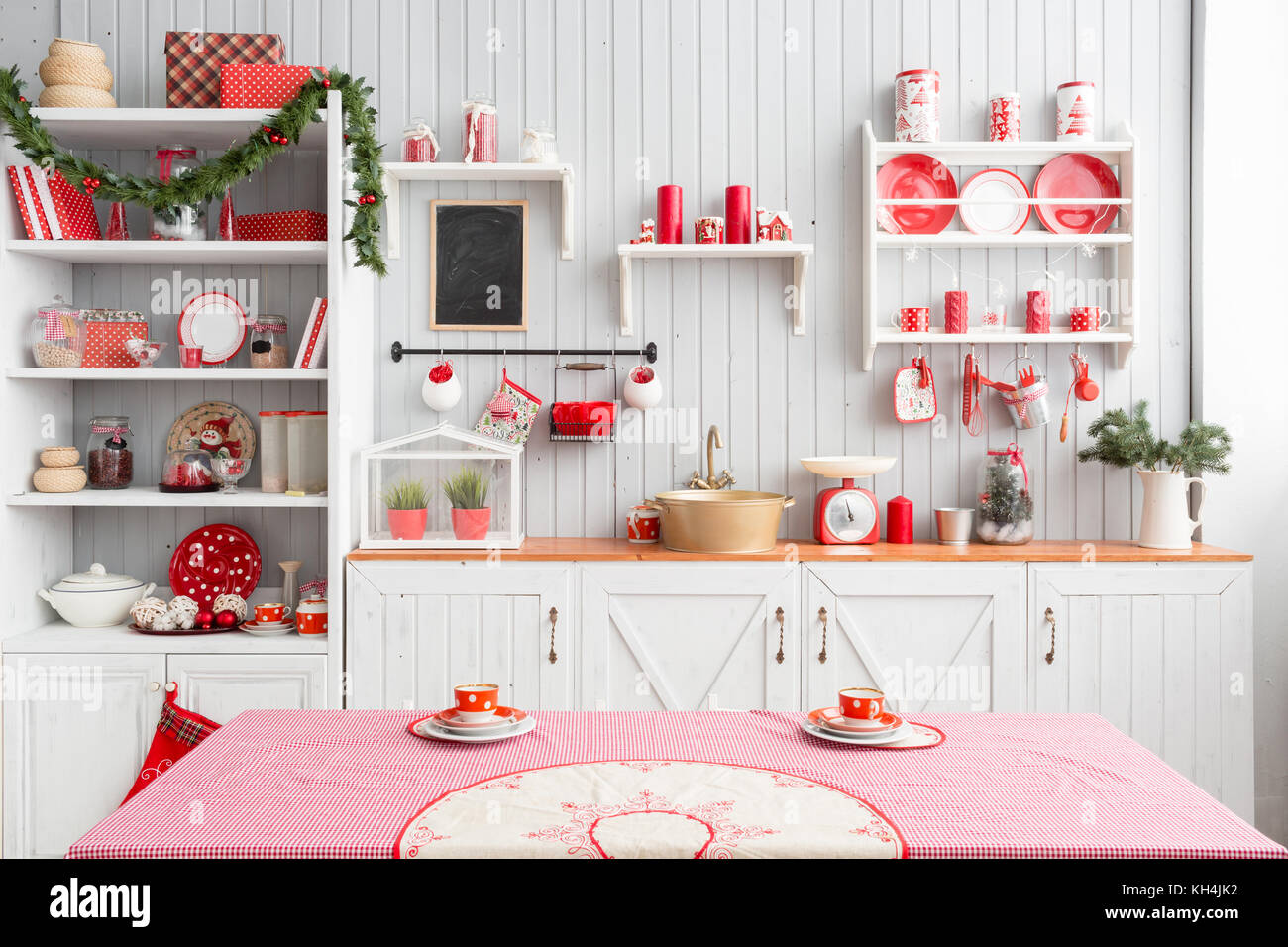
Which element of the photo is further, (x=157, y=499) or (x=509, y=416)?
(x=509, y=416)

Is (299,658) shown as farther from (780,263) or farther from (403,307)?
(780,263)

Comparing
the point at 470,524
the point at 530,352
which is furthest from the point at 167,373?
the point at 530,352

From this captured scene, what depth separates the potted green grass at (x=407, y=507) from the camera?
299 centimetres

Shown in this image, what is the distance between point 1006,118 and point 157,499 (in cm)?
279

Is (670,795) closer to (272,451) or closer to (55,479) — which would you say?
(272,451)

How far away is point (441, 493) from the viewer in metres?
3.02

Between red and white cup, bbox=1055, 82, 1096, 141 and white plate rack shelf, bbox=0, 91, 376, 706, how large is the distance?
218 centimetres

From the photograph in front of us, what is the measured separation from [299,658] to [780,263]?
1889 millimetres

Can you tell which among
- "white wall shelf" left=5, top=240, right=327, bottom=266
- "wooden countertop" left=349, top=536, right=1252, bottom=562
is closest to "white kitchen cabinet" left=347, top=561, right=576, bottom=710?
"wooden countertop" left=349, top=536, right=1252, bottom=562

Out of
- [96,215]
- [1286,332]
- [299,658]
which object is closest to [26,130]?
[96,215]

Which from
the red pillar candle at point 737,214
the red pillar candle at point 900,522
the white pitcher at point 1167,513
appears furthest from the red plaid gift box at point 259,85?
the white pitcher at point 1167,513

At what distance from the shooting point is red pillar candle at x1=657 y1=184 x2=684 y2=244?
10.3ft

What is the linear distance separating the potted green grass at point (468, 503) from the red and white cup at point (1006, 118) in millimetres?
1919

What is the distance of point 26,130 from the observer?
2.80m
